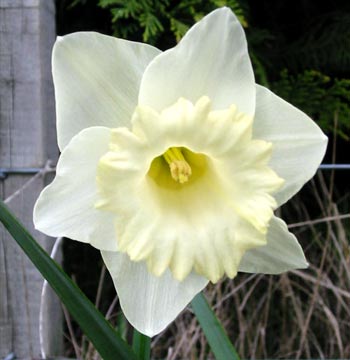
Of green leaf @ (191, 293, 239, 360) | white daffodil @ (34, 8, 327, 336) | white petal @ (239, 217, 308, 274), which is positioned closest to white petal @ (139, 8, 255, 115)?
white daffodil @ (34, 8, 327, 336)

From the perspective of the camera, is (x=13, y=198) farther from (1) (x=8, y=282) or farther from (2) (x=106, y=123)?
(2) (x=106, y=123)

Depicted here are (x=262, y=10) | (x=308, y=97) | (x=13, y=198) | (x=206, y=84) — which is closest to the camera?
(x=206, y=84)

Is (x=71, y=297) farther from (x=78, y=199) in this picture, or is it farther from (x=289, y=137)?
(x=289, y=137)

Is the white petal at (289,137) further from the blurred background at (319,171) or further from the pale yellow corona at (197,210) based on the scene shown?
the blurred background at (319,171)

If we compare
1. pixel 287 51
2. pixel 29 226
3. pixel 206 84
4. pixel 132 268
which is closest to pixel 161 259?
pixel 132 268

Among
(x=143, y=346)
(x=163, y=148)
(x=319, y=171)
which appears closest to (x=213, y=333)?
(x=143, y=346)

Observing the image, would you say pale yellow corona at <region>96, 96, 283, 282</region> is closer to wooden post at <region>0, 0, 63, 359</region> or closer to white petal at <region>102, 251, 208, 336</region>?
white petal at <region>102, 251, 208, 336</region>
